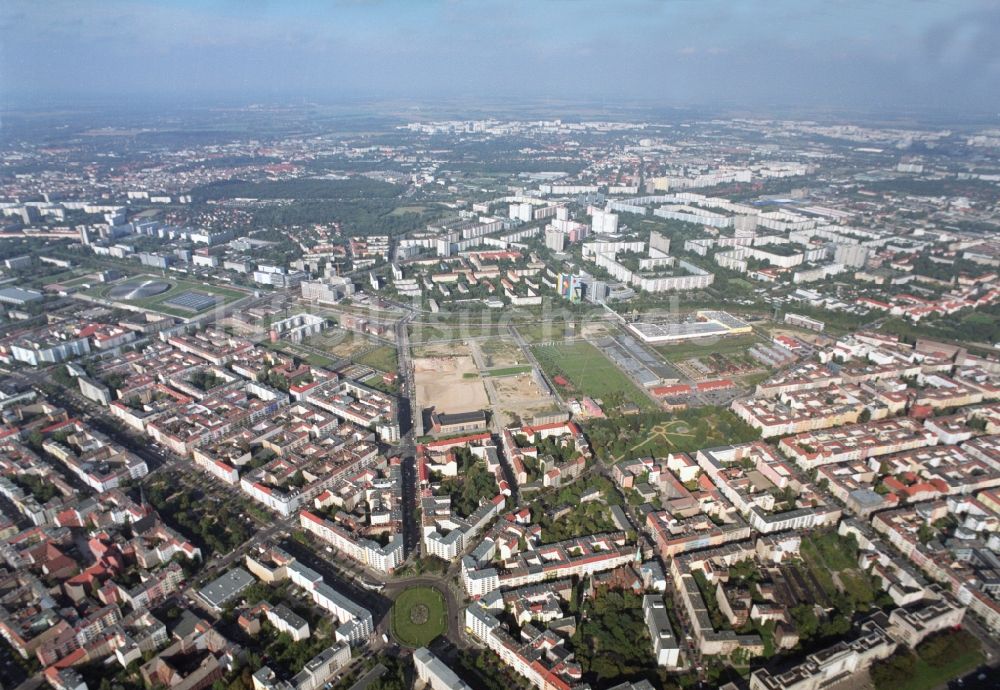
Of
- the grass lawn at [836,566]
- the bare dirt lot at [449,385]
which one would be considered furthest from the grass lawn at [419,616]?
the grass lawn at [836,566]

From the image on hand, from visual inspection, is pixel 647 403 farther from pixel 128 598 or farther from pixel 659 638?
pixel 128 598

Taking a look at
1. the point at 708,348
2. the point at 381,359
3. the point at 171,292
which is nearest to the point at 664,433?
the point at 708,348

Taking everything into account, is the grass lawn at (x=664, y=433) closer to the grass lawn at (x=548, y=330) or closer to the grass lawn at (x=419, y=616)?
the grass lawn at (x=419, y=616)

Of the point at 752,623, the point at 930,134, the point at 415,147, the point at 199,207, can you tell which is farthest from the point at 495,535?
the point at 930,134

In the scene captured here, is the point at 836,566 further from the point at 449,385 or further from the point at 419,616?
the point at 449,385

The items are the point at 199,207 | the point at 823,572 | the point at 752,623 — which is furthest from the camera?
the point at 199,207

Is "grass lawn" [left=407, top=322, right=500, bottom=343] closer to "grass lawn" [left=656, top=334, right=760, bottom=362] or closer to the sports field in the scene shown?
"grass lawn" [left=656, top=334, right=760, bottom=362]

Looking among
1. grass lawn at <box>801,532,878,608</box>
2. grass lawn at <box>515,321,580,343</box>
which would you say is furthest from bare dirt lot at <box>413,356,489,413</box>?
grass lawn at <box>801,532,878,608</box>
